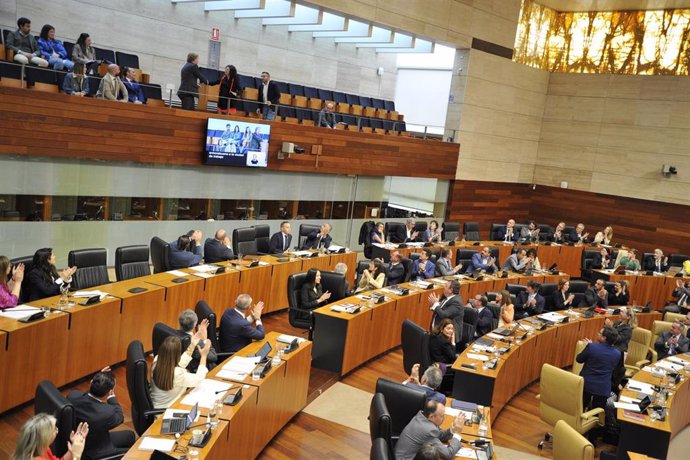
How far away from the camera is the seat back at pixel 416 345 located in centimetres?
707

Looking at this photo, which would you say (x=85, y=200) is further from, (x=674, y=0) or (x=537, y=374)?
(x=674, y=0)

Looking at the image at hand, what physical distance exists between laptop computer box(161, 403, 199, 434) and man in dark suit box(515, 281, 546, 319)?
22.2 feet

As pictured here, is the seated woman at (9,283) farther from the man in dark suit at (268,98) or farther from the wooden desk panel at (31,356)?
the man in dark suit at (268,98)

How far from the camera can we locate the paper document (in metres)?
4.27

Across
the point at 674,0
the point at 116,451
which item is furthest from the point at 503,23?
the point at 116,451

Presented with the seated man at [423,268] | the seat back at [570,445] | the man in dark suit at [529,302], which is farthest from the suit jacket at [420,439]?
the seated man at [423,268]

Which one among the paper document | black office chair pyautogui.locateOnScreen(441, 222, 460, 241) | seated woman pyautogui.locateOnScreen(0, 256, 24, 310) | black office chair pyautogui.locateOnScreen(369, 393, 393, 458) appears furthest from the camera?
black office chair pyautogui.locateOnScreen(441, 222, 460, 241)

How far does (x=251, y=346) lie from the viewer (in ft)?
21.1

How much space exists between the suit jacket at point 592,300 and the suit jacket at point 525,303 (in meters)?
1.09

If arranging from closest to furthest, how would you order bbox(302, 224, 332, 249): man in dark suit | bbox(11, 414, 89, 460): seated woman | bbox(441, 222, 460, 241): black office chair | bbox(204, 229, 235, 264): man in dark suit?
bbox(11, 414, 89, 460): seated woman, bbox(204, 229, 235, 264): man in dark suit, bbox(302, 224, 332, 249): man in dark suit, bbox(441, 222, 460, 241): black office chair

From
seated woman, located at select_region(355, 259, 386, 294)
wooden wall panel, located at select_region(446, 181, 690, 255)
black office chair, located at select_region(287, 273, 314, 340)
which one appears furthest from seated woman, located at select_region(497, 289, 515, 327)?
wooden wall panel, located at select_region(446, 181, 690, 255)

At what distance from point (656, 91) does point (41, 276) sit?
54.0 ft

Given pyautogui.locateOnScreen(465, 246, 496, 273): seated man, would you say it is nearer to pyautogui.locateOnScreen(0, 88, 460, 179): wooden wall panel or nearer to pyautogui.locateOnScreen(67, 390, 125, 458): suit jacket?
pyautogui.locateOnScreen(0, 88, 460, 179): wooden wall panel

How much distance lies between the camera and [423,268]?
1116 cm
